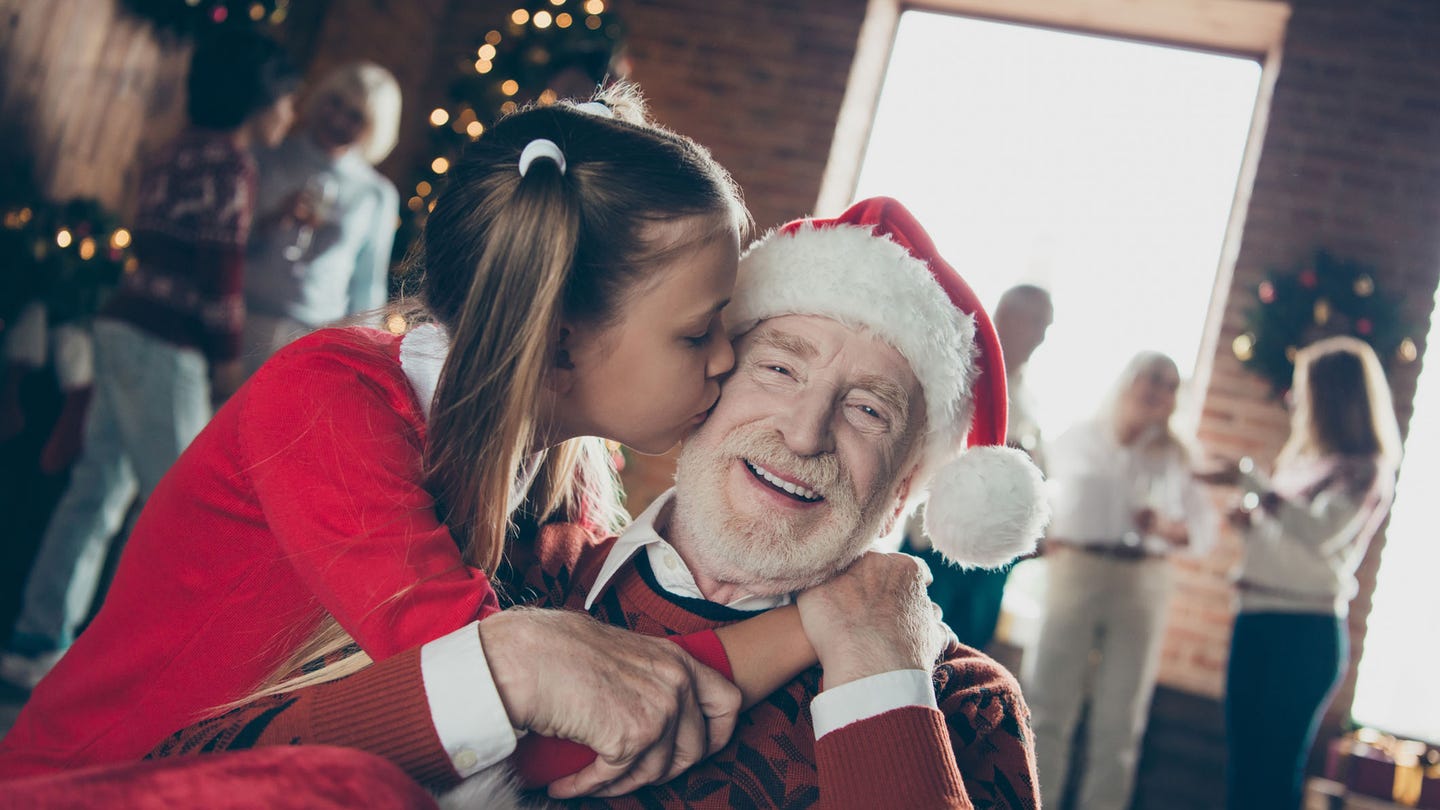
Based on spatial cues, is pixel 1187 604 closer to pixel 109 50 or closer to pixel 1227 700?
pixel 1227 700

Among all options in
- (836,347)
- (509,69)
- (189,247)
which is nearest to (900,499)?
(836,347)

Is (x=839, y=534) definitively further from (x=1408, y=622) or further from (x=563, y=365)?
(x=1408, y=622)

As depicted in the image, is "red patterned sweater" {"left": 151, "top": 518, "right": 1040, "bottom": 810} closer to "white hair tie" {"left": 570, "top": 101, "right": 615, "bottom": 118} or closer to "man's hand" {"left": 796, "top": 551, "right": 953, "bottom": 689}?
"man's hand" {"left": 796, "top": 551, "right": 953, "bottom": 689}

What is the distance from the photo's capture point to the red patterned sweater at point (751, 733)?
1.03 m

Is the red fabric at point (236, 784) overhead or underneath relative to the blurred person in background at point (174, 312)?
underneath

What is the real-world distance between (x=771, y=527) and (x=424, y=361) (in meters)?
0.49

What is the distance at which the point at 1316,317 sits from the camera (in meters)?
4.57

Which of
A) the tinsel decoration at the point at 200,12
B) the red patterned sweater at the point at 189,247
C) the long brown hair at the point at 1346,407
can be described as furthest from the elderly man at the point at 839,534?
the tinsel decoration at the point at 200,12

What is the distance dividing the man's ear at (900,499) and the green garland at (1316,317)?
3569mm

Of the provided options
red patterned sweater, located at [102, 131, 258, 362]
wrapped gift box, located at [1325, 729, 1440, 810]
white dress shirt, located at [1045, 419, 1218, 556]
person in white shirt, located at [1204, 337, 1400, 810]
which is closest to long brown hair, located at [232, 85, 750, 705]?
red patterned sweater, located at [102, 131, 258, 362]

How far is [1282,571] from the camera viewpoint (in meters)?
3.47

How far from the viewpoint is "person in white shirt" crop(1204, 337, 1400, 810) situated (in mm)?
3398

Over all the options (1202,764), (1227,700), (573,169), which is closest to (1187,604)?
(1202,764)

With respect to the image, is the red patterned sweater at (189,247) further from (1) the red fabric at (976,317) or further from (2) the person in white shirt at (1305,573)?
(2) the person in white shirt at (1305,573)
